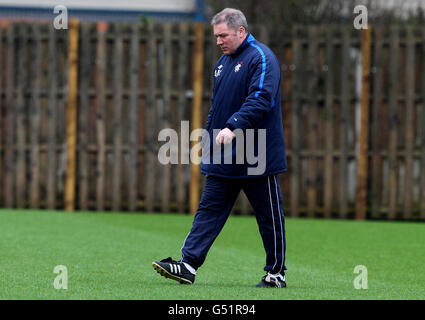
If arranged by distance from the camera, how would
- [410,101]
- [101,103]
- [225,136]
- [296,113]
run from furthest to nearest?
[101,103], [296,113], [410,101], [225,136]

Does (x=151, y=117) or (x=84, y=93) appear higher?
(x=84, y=93)

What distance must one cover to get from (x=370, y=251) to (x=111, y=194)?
14.4 feet

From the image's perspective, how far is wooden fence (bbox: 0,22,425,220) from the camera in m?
12.3

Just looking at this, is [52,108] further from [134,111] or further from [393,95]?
[393,95]

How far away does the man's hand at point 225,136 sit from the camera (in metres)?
6.23

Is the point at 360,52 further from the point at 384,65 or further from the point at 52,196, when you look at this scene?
the point at 52,196

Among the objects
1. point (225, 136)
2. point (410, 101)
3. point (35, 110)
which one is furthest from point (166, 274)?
point (35, 110)

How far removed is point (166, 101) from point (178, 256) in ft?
13.7

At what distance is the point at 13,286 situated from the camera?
6.32 metres

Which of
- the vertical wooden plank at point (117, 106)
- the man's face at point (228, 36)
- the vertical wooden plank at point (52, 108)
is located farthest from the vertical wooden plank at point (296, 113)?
the man's face at point (228, 36)

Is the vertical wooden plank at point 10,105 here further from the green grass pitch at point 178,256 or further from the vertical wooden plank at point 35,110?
the green grass pitch at point 178,256

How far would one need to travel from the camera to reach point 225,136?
6.23 metres

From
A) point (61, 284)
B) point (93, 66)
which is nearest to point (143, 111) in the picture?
point (93, 66)
